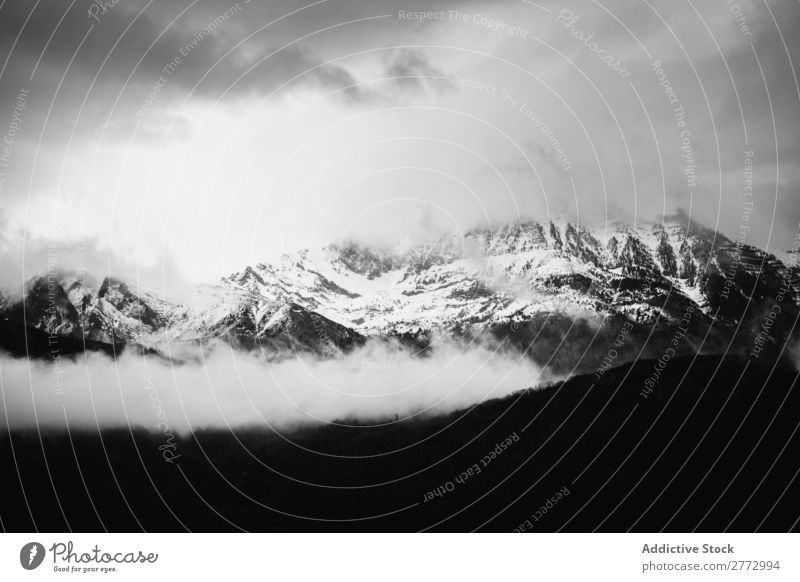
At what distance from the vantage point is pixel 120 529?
58.2ft

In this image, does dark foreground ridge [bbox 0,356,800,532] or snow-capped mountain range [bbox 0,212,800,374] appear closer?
dark foreground ridge [bbox 0,356,800,532]

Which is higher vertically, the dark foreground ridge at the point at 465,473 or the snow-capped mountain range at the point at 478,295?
the snow-capped mountain range at the point at 478,295

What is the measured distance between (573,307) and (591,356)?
5.99 ft

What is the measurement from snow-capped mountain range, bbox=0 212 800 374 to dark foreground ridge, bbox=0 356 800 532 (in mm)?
1518

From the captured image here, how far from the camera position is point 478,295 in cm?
1630

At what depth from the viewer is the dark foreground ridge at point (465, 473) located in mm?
13414

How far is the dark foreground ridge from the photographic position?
13.4m

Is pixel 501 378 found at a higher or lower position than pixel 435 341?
lower

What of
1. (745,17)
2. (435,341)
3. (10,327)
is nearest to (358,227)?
(435,341)

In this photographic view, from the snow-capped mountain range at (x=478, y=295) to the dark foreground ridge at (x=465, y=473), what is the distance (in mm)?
1518

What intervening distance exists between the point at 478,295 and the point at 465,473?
5.79 meters

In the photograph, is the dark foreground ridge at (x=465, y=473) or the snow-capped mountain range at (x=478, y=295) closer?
the dark foreground ridge at (x=465, y=473)
